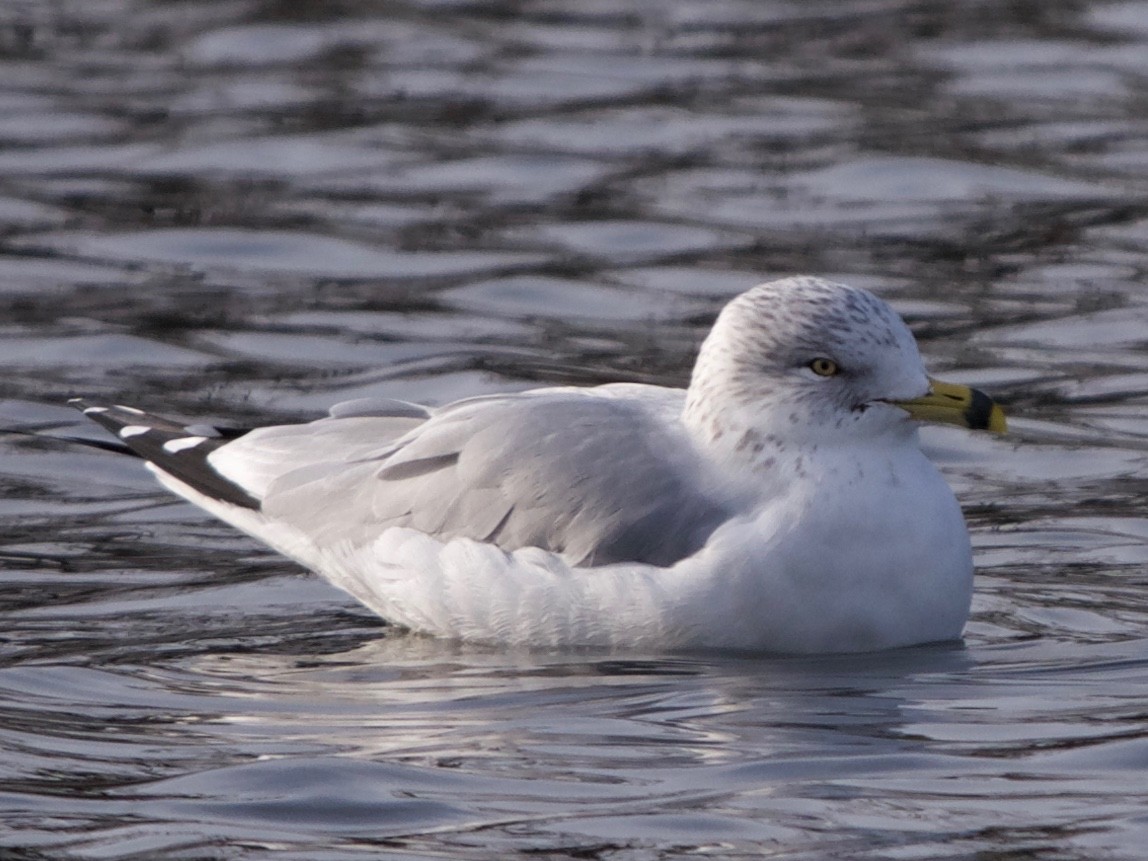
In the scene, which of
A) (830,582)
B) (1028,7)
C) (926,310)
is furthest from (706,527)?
(1028,7)

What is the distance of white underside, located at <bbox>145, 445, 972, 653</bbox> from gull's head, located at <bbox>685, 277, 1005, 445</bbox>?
16 cm

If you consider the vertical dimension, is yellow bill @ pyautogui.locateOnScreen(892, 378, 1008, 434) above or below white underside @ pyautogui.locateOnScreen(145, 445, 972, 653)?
above

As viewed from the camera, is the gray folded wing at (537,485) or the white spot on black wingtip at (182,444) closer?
the gray folded wing at (537,485)

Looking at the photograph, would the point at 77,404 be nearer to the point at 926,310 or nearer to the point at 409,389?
the point at 409,389

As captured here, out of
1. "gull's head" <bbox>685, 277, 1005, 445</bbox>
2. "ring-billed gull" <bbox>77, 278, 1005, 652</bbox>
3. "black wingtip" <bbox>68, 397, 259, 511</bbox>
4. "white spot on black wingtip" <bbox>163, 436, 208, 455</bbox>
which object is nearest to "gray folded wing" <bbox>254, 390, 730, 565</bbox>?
"ring-billed gull" <bbox>77, 278, 1005, 652</bbox>

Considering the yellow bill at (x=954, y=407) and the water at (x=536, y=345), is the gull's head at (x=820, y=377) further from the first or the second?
the water at (x=536, y=345)

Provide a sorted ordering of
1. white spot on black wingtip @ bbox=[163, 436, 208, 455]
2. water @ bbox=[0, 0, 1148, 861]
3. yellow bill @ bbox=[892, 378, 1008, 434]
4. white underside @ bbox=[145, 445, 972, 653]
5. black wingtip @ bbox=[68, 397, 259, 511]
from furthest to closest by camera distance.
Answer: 1. white spot on black wingtip @ bbox=[163, 436, 208, 455]
2. black wingtip @ bbox=[68, 397, 259, 511]
3. yellow bill @ bbox=[892, 378, 1008, 434]
4. white underside @ bbox=[145, 445, 972, 653]
5. water @ bbox=[0, 0, 1148, 861]

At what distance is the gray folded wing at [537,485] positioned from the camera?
737cm

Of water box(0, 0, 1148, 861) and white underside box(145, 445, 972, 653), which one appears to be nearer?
water box(0, 0, 1148, 861)

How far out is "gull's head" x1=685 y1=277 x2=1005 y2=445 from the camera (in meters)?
7.36

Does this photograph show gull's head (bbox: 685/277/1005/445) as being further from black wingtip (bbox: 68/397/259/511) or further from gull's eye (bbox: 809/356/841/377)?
black wingtip (bbox: 68/397/259/511)

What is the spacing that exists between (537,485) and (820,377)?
921mm

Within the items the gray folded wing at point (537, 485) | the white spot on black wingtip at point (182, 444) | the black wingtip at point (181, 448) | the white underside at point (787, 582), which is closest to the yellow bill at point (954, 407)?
the white underside at point (787, 582)

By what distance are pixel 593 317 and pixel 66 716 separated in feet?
18.5
